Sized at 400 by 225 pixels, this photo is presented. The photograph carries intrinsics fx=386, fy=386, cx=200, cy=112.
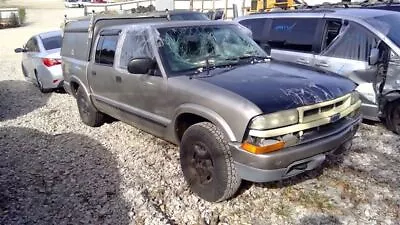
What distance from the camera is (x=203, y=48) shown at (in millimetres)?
4531

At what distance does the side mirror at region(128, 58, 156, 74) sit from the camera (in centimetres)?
416

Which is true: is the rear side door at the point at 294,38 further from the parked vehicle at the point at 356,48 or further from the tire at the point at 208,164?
the tire at the point at 208,164

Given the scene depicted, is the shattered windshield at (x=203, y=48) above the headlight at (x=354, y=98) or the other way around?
above

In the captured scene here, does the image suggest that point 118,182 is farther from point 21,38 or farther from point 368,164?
point 21,38

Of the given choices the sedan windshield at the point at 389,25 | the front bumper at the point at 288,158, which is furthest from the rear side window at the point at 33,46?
the front bumper at the point at 288,158

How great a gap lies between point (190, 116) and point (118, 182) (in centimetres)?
118

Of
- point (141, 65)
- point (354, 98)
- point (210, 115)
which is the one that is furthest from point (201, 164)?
point (354, 98)

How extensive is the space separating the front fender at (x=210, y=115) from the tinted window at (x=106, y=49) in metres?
1.79

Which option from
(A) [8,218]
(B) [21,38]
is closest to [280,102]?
(A) [8,218]

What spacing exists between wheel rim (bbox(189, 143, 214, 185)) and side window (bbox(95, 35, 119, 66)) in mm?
2096

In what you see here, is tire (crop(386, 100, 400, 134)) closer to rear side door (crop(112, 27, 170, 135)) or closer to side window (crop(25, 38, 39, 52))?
rear side door (crop(112, 27, 170, 135))

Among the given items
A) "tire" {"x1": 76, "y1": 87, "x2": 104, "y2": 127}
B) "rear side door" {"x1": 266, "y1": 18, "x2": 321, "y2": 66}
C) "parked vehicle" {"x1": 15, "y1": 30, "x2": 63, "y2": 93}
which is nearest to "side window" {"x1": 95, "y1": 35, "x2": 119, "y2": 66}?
"tire" {"x1": 76, "y1": 87, "x2": 104, "y2": 127}

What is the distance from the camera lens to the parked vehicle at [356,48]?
17.6 ft

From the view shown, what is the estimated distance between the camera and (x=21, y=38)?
24016 mm
